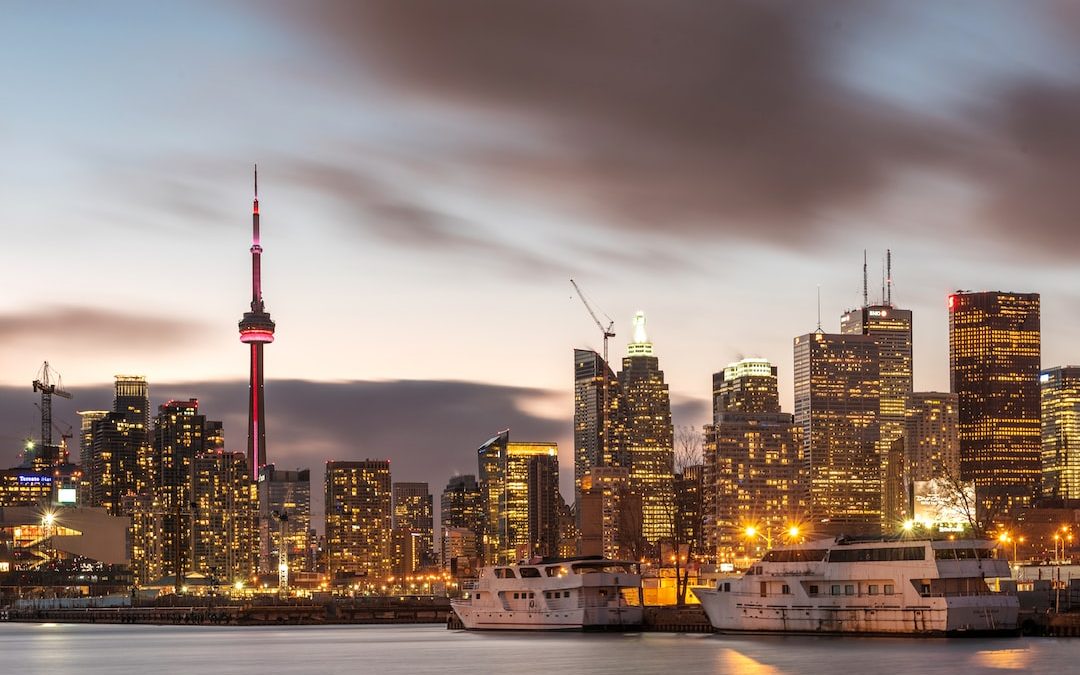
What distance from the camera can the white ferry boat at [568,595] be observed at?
173125 mm

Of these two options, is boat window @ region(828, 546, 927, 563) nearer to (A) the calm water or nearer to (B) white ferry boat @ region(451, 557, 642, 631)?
(A) the calm water

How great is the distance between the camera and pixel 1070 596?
156000 millimetres

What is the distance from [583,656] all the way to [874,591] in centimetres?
2617

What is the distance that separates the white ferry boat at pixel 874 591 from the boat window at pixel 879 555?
84 millimetres

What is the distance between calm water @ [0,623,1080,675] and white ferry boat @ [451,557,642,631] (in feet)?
7.08

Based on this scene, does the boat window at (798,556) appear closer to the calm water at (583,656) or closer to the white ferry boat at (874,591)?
the white ferry boat at (874,591)

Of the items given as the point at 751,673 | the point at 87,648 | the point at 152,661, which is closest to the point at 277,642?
the point at 87,648

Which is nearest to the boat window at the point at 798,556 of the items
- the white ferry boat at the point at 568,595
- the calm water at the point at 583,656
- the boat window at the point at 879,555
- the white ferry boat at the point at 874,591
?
the white ferry boat at the point at 874,591

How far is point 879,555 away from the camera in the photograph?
141m

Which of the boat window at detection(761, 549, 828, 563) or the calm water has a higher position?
the boat window at detection(761, 549, 828, 563)

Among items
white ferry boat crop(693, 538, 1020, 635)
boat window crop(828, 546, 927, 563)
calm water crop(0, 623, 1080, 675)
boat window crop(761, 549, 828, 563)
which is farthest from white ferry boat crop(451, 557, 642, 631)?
boat window crop(828, 546, 927, 563)

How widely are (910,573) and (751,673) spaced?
25225mm

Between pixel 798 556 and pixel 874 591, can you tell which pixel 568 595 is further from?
pixel 874 591

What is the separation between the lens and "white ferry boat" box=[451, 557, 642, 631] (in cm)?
17312
